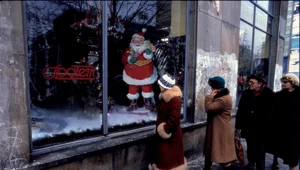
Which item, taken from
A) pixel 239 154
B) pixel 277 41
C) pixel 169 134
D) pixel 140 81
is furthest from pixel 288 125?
pixel 277 41

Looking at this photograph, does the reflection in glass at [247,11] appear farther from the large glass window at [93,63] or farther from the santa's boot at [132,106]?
the santa's boot at [132,106]

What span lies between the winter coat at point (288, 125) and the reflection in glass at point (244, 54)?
2.51m

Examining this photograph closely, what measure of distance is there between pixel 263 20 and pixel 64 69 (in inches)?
286

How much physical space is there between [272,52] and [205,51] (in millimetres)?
5507

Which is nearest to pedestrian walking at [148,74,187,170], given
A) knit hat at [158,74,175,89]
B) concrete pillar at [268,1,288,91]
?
knit hat at [158,74,175,89]

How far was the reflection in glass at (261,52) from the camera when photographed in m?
6.61

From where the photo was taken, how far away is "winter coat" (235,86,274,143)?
2967 millimetres

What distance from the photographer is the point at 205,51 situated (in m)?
4.04

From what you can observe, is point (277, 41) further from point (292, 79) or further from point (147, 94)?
point (147, 94)

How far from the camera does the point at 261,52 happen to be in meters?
7.21

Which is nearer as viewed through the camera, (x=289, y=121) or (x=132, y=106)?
(x=289, y=121)

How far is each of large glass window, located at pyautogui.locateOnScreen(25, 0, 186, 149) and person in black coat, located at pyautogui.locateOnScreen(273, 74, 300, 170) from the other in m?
2.10

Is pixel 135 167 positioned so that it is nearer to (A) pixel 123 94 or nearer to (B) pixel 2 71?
(A) pixel 123 94

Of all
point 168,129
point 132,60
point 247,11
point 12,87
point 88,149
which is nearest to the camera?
point 12,87
